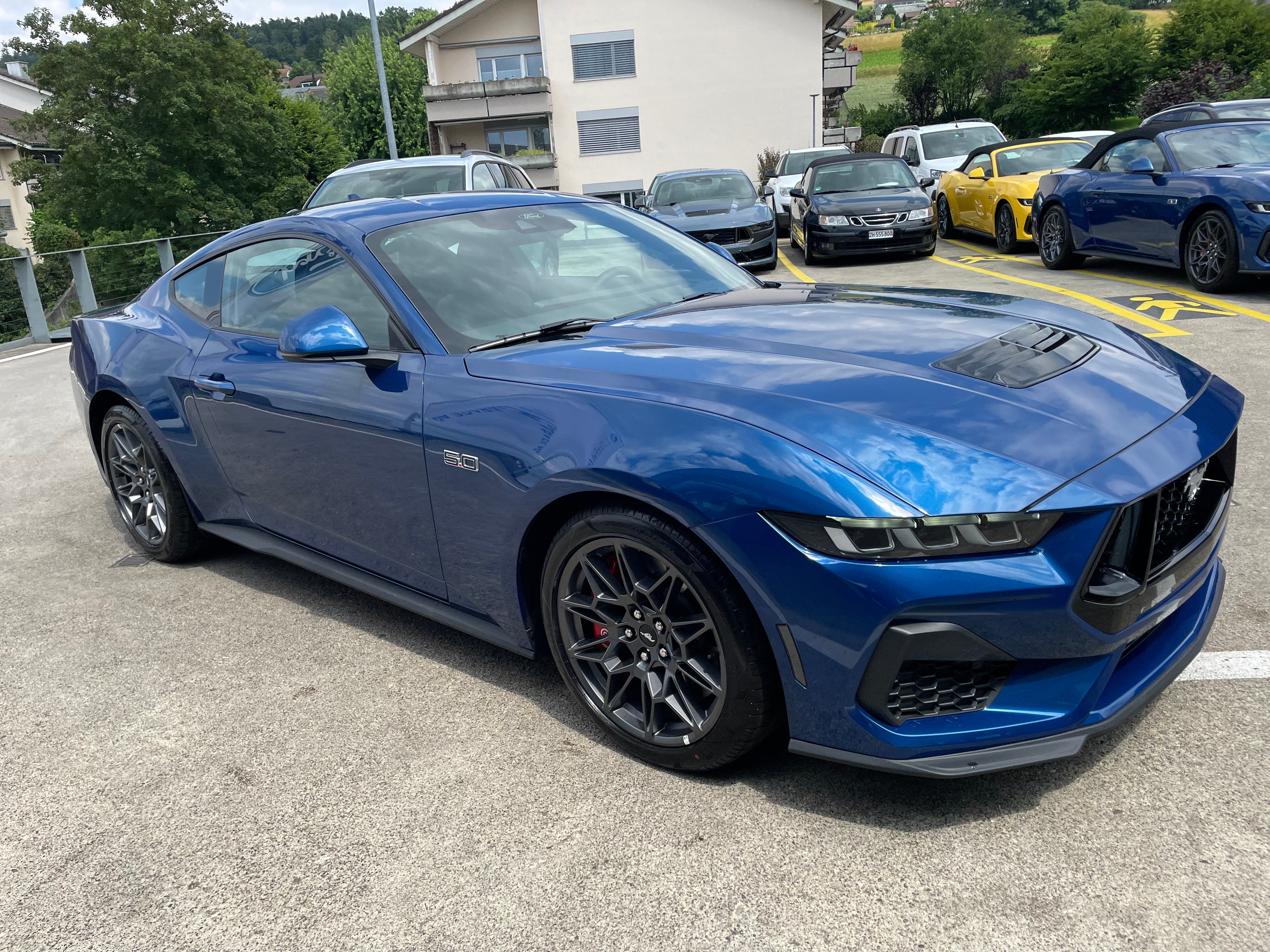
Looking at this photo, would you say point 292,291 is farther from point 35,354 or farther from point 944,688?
point 35,354

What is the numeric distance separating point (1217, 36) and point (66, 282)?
42570mm

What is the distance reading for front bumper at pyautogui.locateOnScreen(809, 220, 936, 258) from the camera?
13.9m

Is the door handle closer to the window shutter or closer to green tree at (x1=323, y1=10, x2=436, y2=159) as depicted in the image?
the window shutter

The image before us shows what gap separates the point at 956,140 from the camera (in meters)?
19.2

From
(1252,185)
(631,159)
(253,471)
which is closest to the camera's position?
(253,471)

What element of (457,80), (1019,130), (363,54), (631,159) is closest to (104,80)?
(457,80)

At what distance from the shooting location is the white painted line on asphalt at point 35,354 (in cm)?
1259

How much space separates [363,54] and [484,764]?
80256 millimetres

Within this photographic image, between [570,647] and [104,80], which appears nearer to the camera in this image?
[570,647]

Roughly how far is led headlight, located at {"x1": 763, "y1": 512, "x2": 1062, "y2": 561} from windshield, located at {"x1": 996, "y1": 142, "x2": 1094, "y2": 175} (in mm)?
13476

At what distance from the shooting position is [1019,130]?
48.2 meters

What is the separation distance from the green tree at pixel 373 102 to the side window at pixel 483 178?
64.9 metres

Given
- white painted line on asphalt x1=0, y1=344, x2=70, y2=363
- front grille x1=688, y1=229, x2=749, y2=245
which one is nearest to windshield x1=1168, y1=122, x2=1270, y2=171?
front grille x1=688, y1=229, x2=749, y2=245

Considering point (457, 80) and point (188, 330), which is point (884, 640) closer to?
point (188, 330)
